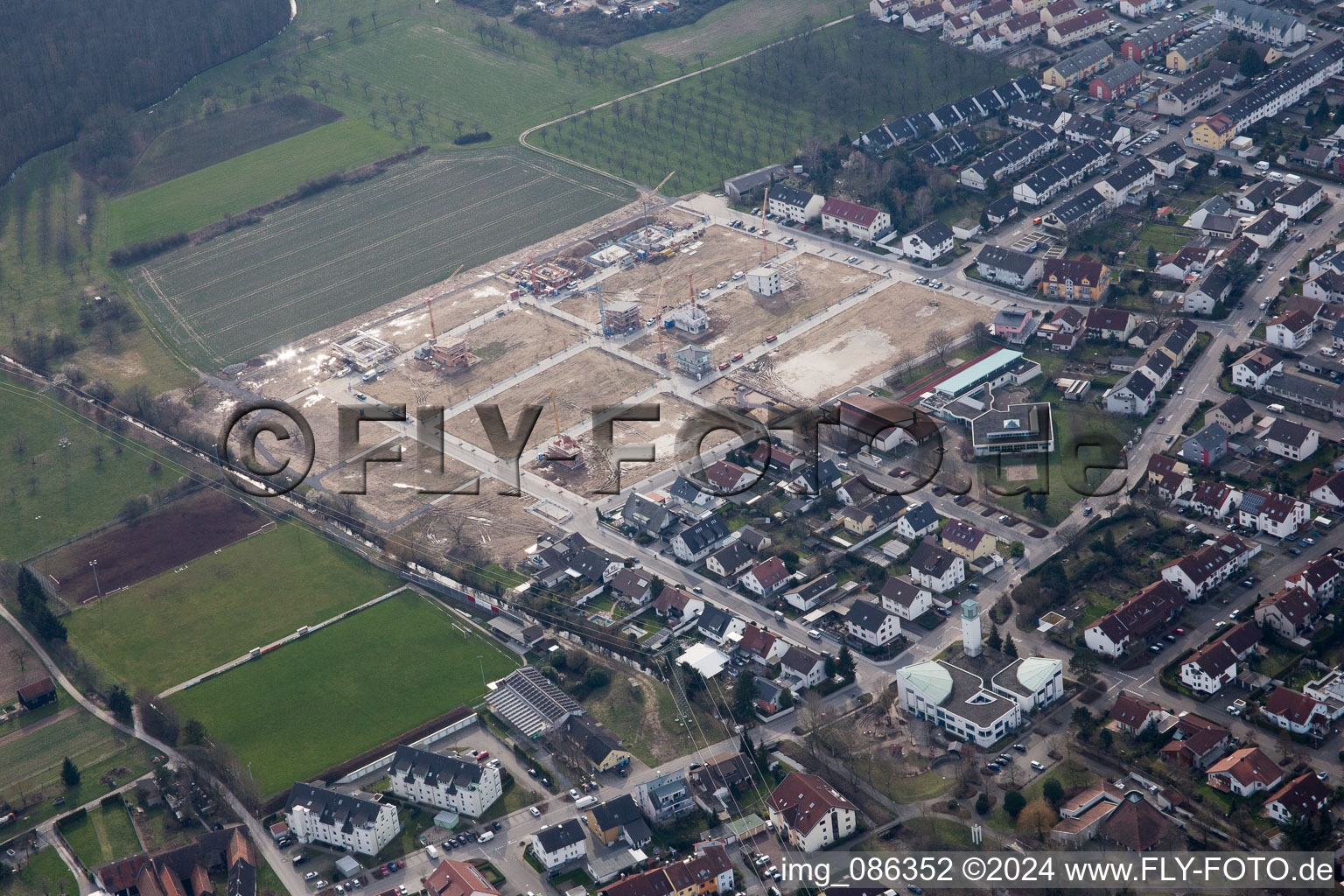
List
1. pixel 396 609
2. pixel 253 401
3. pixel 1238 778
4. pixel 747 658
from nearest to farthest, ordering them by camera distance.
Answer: pixel 1238 778 → pixel 747 658 → pixel 396 609 → pixel 253 401

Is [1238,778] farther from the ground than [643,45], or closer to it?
closer to it

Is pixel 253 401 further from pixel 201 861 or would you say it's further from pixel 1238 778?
pixel 1238 778

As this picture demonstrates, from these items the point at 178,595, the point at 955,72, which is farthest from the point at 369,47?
the point at 178,595

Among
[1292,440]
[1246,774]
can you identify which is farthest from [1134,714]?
[1292,440]

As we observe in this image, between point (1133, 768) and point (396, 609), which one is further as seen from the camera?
point (396, 609)

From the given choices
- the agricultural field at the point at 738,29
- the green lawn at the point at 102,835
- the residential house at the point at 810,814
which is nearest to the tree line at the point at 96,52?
the agricultural field at the point at 738,29

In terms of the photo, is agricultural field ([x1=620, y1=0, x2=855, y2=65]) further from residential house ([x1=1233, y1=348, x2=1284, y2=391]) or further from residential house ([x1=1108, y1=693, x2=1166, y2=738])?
residential house ([x1=1108, y1=693, x2=1166, y2=738])

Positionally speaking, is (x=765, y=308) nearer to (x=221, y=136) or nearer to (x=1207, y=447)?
(x=1207, y=447)
